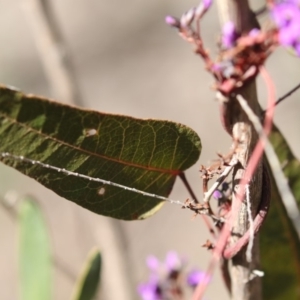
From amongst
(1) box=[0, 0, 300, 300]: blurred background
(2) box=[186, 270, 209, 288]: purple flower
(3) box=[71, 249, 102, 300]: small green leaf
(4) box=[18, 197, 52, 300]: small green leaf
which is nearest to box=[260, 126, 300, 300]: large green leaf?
(2) box=[186, 270, 209, 288]: purple flower

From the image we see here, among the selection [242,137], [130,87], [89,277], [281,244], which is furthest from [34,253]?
[130,87]

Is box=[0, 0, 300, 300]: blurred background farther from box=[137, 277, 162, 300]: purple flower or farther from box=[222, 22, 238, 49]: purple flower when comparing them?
box=[222, 22, 238, 49]: purple flower

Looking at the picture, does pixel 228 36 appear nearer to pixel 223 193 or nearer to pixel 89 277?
pixel 223 193

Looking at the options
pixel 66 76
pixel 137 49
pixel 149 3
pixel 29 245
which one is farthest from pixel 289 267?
pixel 149 3

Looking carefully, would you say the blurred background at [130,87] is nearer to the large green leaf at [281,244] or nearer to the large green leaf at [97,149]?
the large green leaf at [281,244]

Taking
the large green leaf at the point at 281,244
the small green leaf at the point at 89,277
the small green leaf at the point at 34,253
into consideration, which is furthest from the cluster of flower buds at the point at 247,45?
the small green leaf at the point at 34,253

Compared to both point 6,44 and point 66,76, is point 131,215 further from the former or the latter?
point 6,44
